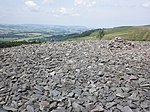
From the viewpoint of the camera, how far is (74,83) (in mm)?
14625

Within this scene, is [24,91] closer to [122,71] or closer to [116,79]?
[116,79]

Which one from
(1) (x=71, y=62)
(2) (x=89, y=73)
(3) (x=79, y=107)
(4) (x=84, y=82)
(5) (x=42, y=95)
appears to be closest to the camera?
(3) (x=79, y=107)

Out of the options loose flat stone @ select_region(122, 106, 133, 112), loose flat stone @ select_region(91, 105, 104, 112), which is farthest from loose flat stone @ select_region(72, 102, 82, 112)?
loose flat stone @ select_region(122, 106, 133, 112)

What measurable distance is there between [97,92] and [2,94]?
5454 millimetres

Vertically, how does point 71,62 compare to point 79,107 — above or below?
above

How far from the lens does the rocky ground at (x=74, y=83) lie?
40.8ft

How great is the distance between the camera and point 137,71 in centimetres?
1631

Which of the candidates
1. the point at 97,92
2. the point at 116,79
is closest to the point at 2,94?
the point at 97,92

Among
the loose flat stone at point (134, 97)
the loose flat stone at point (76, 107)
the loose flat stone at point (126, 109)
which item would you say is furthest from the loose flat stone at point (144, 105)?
the loose flat stone at point (76, 107)

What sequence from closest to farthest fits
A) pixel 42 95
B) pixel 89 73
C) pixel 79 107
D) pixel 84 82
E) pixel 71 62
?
pixel 79 107, pixel 42 95, pixel 84 82, pixel 89 73, pixel 71 62

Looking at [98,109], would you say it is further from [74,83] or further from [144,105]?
[74,83]

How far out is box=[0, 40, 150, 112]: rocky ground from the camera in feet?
40.8

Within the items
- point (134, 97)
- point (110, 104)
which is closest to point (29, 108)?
point (110, 104)

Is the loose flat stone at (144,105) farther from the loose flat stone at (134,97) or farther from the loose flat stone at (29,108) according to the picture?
the loose flat stone at (29,108)
